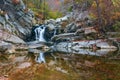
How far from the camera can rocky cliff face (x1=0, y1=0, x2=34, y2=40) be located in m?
58.2

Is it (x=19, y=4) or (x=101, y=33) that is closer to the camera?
(x=101, y=33)

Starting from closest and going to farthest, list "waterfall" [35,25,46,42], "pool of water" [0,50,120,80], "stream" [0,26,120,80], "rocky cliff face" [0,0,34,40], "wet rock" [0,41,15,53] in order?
"pool of water" [0,50,120,80]
"stream" [0,26,120,80]
"wet rock" [0,41,15,53]
"rocky cliff face" [0,0,34,40]
"waterfall" [35,25,46,42]

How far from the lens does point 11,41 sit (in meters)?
50.4

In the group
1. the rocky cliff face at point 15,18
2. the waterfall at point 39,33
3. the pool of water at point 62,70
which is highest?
the rocky cliff face at point 15,18

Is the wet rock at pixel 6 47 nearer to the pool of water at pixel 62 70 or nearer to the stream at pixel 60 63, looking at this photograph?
the stream at pixel 60 63

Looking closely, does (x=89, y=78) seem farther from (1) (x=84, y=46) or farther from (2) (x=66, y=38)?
(2) (x=66, y=38)

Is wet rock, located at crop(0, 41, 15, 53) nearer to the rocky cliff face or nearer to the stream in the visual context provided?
the stream

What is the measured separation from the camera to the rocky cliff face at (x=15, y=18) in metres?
58.2

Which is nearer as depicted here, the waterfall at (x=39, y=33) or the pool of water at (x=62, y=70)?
the pool of water at (x=62, y=70)

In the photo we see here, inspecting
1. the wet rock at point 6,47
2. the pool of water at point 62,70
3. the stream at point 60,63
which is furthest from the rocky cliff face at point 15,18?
the pool of water at point 62,70

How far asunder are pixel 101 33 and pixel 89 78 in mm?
42659

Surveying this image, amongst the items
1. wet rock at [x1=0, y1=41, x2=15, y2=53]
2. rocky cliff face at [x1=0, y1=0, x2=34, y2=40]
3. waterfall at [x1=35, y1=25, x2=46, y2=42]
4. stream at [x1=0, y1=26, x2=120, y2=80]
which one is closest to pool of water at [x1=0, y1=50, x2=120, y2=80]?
stream at [x1=0, y1=26, x2=120, y2=80]

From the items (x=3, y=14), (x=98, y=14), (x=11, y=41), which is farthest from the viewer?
(x=98, y=14)

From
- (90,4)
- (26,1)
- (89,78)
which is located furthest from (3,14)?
(89,78)
